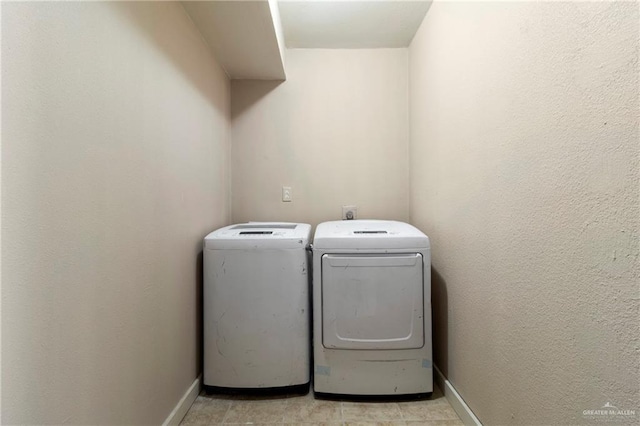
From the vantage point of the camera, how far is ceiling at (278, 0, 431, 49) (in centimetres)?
161

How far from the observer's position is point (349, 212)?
202cm

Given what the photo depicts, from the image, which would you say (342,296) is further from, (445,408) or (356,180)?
(356,180)

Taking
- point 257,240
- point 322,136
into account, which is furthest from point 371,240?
point 322,136

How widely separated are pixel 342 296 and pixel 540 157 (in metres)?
0.98

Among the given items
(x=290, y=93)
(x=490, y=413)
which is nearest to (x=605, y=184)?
(x=490, y=413)

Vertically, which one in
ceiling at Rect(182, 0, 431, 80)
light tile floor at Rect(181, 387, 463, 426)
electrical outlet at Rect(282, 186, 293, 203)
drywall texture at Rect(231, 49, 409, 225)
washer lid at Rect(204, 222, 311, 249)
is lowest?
light tile floor at Rect(181, 387, 463, 426)

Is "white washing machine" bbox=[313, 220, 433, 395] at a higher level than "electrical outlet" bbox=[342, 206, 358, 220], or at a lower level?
lower

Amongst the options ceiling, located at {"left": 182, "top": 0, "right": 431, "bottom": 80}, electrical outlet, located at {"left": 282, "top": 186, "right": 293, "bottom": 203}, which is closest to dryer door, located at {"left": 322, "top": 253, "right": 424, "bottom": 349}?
electrical outlet, located at {"left": 282, "top": 186, "right": 293, "bottom": 203}

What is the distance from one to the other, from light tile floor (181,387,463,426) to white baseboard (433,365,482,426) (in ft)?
0.10

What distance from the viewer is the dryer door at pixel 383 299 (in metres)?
1.37

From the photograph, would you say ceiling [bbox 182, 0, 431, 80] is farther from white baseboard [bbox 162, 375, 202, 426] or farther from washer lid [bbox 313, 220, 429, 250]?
white baseboard [bbox 162, 375, 202, 426]

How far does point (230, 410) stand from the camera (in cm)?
136

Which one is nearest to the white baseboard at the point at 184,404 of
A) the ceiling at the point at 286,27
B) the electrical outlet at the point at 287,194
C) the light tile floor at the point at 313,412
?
the light tile floor at the point at 313,412

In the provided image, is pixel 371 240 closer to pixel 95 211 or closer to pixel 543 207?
pixel 543 207
